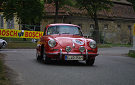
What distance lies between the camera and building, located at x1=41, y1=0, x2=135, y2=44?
1901 inches

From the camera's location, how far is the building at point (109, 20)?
48281 millimetres

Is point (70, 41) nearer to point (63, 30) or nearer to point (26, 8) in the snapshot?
point (63, 30)

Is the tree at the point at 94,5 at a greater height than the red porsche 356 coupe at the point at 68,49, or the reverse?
the tree at the point at 94,5

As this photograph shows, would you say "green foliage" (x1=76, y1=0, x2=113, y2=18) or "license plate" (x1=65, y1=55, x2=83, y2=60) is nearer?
"license plate" (x1=65, y1=55, x2=83, y2=60)

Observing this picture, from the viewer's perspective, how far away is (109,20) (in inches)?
2095

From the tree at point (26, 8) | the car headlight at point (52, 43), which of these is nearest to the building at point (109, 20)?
the car headlight at point (52, 43)

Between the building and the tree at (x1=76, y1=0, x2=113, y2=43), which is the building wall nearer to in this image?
the building

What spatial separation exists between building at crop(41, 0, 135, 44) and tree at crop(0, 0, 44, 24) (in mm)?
36925

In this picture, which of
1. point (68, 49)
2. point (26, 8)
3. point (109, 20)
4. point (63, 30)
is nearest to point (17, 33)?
point (63, 30)

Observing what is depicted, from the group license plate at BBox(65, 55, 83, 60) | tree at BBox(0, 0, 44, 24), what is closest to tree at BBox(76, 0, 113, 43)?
license plate at BBox(65, 55, 83, 60)

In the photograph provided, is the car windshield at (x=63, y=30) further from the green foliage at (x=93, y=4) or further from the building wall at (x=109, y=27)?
the building wall at (x=109, y=27)

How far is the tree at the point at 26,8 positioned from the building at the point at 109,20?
1454 inches

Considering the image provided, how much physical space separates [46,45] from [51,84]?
3973 mm

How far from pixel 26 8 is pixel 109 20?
46.0 metres
